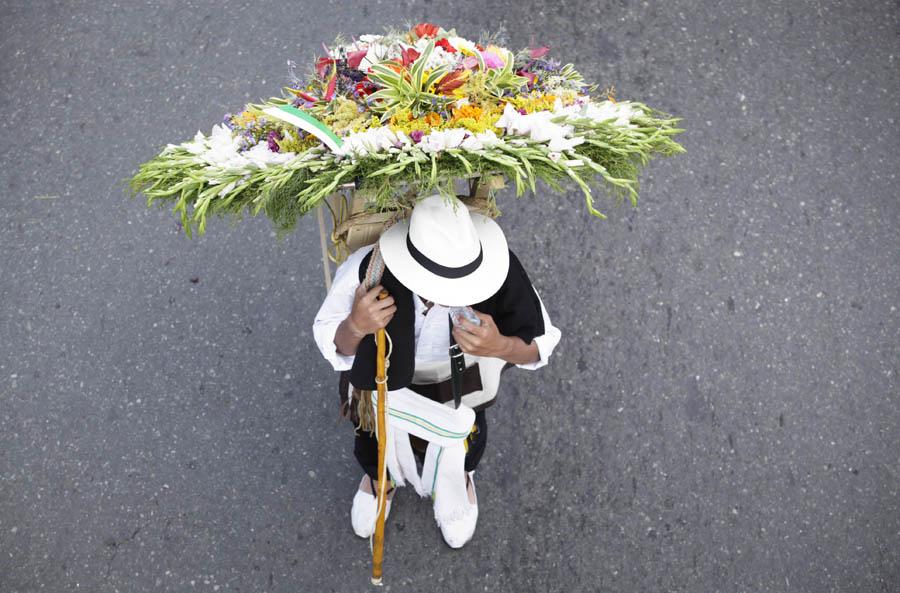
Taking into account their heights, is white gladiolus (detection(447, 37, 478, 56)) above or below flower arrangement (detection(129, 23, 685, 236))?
above

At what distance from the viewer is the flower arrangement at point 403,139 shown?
162cm

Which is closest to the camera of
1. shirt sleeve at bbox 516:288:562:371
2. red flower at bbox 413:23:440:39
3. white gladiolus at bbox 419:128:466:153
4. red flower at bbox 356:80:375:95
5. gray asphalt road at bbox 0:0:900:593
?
white gladiolus at bbox 419:128:466:153

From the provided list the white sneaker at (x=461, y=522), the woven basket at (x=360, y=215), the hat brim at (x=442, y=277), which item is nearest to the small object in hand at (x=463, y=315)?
the hat brim at (x=442, y=277)

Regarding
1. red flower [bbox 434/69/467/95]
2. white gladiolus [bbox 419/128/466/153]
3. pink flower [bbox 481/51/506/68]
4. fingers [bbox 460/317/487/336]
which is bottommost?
fingers [bbox 460/317/487/336]

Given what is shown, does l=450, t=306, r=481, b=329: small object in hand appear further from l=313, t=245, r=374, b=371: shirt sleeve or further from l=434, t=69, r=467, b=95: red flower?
l=434, t=69, r=467, b=95: red flower

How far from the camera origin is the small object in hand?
6.77 feet

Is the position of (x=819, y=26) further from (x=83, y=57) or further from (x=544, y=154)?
(x=83, y=57)

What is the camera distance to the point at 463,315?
2.07m

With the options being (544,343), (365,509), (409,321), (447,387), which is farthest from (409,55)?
(365,509)

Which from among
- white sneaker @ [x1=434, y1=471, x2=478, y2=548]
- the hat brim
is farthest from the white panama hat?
white sneaker @ [x1=434, y1=471, x2=478, y2=548]

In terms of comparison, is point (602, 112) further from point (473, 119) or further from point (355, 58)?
point (355, 58)

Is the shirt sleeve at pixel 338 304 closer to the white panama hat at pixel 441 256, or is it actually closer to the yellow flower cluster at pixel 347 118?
the white panama hat at pixel 441 256

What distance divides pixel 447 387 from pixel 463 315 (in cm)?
37

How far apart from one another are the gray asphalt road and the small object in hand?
51.2 inches
